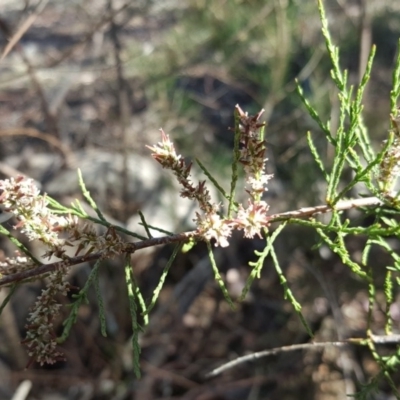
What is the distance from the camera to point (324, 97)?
8.52ft

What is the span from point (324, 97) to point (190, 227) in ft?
3.21

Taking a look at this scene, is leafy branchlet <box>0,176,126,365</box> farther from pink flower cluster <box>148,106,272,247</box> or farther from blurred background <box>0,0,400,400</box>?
blurred background <box>0,0,400,400</box>

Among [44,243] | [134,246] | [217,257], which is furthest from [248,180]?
[217,257]

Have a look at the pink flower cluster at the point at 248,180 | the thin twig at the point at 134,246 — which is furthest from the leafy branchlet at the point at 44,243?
the pink flower cluster at the point at 248,180

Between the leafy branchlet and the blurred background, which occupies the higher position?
the leafy branchlet

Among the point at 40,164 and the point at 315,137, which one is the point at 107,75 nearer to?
the point at 40,164

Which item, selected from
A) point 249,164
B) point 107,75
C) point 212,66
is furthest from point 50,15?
point 249,164

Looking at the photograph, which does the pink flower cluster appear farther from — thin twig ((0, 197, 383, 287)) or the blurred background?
the blurred background

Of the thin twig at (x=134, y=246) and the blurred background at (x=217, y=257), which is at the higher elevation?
the thin twig at (x=134, y=246)

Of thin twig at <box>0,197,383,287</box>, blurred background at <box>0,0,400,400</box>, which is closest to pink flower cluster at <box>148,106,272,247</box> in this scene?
thin twig at <box>0,197,383,287</box>

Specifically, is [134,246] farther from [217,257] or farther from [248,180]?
[217,257]

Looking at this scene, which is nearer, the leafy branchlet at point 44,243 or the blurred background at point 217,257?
the leafy branchlet at point 44,243

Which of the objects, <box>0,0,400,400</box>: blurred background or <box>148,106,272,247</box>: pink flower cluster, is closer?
<box>148,106,272,247</box>: pink flower cluster

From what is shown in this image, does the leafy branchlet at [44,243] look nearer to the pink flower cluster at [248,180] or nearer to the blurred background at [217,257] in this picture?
the pink flower cluster at [248,180]
